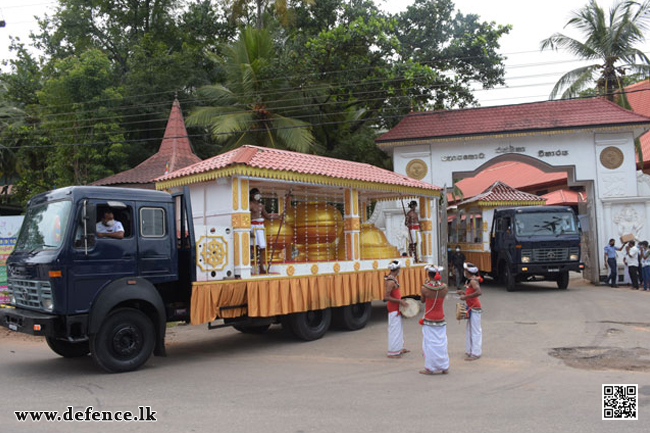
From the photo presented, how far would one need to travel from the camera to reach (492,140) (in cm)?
1942

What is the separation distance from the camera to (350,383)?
23.7ft

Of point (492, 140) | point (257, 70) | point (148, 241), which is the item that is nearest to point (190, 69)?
point (257, 70)

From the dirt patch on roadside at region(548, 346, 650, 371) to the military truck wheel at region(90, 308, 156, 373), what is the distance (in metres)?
6.26

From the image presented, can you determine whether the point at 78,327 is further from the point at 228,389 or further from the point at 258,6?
the point at 258,6

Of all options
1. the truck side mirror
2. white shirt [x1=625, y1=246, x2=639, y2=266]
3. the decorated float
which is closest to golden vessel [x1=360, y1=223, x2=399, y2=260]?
the decorated float

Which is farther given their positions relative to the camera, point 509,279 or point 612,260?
point 612,260

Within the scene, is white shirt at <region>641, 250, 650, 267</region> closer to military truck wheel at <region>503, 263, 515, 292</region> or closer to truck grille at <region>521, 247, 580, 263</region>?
truck grille at <region>521, 247, 580, 263</region>

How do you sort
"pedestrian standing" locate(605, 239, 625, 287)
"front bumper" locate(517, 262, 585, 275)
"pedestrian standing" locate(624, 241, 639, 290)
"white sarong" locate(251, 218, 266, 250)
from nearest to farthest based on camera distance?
"white sarong" locate(251, 218, 266, 250)
"front bumper" locate(517, 262, 585, 275)
"pedestrian standing" locate(624, 241, 639, 290)
"pedestrian standing" locate(605, 239, 625, 287)

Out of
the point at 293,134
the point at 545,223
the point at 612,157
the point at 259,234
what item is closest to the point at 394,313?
the point at 259,234

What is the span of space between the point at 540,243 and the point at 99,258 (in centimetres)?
1382

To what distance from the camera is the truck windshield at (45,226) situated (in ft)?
25.6

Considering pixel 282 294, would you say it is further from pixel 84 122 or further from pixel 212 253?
pixel 84 122

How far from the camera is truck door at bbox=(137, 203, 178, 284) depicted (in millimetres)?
8438

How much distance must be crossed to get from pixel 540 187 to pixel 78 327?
3284 cm
